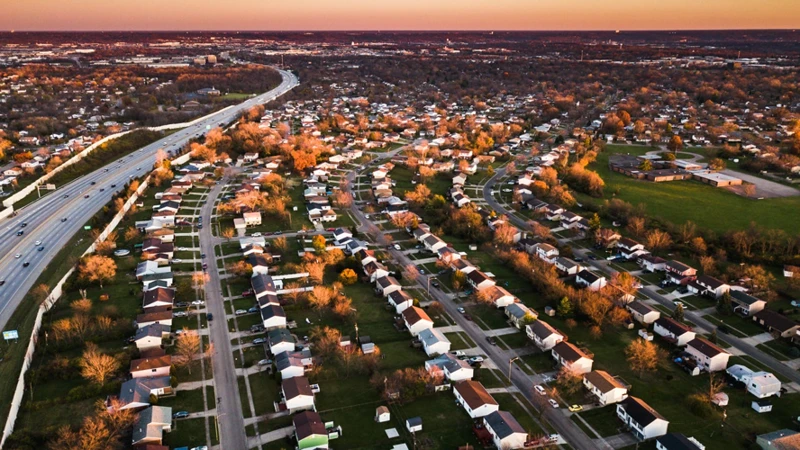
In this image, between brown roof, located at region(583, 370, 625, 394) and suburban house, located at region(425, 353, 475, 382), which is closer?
brown roof, located at region(583, 370, 625, 394)

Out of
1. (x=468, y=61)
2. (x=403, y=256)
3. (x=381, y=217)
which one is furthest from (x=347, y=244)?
(x=468, y=61)

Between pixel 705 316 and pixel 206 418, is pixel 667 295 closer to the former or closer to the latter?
pixel 705 316

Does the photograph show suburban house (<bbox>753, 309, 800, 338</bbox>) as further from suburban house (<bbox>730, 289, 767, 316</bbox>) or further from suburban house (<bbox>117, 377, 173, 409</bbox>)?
suburban house (<bbox>117, 377, 173, 409</bbox>)

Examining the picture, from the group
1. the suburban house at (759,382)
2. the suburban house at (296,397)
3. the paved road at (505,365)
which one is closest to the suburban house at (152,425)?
the suburban house at (296,397)

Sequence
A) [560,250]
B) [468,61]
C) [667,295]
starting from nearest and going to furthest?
[667,295], [560,250], [468,61]

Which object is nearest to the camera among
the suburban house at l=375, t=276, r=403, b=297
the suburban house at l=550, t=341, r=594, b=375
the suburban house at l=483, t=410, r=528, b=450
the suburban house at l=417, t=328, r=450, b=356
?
the suburban house at l=483, t=410, r=528, b=450

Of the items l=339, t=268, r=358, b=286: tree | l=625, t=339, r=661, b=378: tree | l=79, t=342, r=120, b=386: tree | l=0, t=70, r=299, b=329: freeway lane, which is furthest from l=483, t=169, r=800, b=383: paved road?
l=0, t=70, r=299, b=329: freeway lane

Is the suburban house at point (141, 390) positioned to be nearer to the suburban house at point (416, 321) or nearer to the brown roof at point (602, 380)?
the suburban house at point (416, 321)
